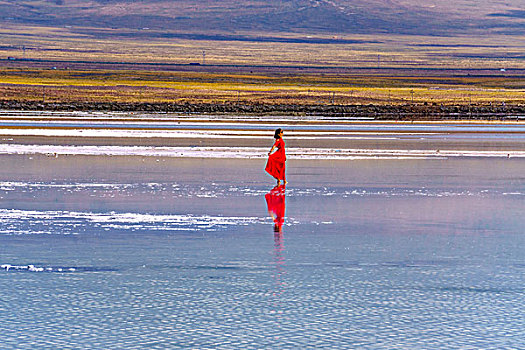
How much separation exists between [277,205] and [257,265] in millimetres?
5514

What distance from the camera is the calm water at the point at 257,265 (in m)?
7.98

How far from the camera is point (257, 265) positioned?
35.2 feet

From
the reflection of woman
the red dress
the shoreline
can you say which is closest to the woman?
the red dress

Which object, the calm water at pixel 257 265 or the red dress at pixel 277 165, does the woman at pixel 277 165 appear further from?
the calm water at pixel 257 265

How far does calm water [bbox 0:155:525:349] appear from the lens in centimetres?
798

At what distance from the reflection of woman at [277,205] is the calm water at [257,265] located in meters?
0.05

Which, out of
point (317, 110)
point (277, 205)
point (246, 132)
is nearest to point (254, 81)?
point (317, 110)

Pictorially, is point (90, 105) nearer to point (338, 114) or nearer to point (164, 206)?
point (338, 114)

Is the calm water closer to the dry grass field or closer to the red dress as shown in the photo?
the red dress

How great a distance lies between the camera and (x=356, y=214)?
49.5ft

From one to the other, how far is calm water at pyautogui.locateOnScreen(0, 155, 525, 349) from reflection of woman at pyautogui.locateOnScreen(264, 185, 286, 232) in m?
0.05

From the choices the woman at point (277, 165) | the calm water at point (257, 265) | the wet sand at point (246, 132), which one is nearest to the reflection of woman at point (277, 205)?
the calm water at point (257, 265)

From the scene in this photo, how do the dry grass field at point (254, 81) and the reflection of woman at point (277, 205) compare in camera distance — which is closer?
the reflection of woman at point (277, 205)

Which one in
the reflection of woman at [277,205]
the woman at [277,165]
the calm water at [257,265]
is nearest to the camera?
the calm water at [257,265]
